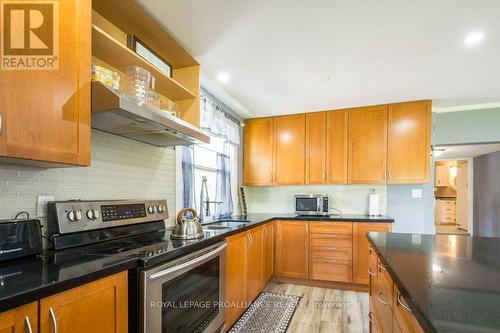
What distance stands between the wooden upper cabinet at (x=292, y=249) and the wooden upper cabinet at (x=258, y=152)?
0.77 meters

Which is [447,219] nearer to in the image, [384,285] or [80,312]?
[384,285]

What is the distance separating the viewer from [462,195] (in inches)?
298

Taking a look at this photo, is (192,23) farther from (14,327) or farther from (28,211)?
(14,327)

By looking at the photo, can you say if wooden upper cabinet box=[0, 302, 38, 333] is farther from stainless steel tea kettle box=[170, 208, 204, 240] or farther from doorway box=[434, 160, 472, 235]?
doorway box=[434, 160, 472, 235]

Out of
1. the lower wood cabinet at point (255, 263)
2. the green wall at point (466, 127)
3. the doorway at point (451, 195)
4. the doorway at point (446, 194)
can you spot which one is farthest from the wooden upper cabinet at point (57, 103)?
the doorway at point (446, 194)

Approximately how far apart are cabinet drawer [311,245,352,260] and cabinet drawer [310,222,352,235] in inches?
7.3

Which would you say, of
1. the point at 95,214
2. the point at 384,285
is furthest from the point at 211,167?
the point at 384,285

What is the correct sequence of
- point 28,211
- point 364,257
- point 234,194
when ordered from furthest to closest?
point 234,194 → point 364,257 → point 28,211

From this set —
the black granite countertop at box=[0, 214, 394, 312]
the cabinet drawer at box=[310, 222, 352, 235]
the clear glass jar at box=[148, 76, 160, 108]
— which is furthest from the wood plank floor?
the clear glass jar at box=[148, 76, 160, 108]

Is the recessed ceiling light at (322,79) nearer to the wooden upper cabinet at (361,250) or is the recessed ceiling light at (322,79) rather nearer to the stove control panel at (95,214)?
the wooden upper cabinet at (361,250)

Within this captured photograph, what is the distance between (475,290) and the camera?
0.86 meters

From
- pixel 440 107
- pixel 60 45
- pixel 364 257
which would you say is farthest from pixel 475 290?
pixel 440 107

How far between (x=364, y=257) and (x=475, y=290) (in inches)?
95.5

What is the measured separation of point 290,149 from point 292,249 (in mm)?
1375
